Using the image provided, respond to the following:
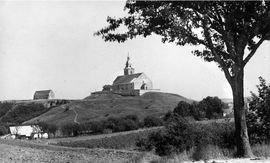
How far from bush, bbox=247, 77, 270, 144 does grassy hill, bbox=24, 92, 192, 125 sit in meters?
86.8

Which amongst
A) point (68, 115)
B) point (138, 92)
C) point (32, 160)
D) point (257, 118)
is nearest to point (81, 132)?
point (68, 115)

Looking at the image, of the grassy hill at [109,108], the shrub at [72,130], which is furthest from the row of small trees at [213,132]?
the grassy hill at [109,108]

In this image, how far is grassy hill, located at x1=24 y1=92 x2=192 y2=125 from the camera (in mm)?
112438

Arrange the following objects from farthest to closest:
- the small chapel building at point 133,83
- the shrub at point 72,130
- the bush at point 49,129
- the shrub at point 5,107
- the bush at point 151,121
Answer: the small chapel building at point 133,83, the shrub at point 5,107, the bush at point 151,121, the bush at point 49,129, the shrub at point 72,130

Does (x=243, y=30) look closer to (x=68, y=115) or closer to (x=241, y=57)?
(x=241, y=57)

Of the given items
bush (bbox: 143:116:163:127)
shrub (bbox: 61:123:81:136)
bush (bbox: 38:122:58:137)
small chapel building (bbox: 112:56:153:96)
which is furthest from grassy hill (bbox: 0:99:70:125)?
bush (bbox: 143:116:163:127)

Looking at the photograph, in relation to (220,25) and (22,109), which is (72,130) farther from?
(22,109)

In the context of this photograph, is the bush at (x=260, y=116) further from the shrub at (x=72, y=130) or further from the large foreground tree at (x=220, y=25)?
the shrub at (x=72, y=130)

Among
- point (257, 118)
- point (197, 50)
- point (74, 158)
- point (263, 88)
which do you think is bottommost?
point (74, 158)

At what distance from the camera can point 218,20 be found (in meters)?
15.0

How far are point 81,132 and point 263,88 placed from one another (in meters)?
62.9

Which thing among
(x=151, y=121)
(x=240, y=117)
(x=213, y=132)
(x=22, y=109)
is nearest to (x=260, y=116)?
(x=213, y=132)

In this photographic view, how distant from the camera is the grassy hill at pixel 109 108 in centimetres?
11244

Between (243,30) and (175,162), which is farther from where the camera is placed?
(243,30)
